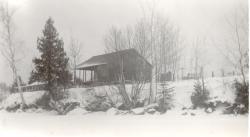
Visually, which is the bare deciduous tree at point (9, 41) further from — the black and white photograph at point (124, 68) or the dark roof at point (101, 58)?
the dark roof at point (101, 58)

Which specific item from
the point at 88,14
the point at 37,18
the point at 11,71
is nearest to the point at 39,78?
the point at 11,71

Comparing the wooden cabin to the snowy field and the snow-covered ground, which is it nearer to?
the snowy field

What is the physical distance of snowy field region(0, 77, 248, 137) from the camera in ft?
13.8

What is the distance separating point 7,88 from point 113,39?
105 inches

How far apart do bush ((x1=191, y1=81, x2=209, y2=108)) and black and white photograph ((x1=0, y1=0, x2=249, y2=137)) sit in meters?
0.02

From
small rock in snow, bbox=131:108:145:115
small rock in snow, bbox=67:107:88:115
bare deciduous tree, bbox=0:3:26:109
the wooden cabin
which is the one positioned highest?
bare deciduous tree, bbox=0:3:26:109

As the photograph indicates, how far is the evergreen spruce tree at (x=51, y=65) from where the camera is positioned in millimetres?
5785

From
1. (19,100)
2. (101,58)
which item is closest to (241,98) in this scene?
(101,58)

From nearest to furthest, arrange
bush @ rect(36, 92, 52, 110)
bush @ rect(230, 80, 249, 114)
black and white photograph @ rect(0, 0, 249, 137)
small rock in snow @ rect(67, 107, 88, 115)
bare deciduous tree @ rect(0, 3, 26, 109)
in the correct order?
bush @ rect(230, 80, 249, 114), black and white photograph @ rect(0, 0, 249, 137), small rock in snow @ rect(67, 107, 88, 115), bush @ rect(36, 92, 52, 110), bare deciduous tree @ rect(0, 3, 26, 109)

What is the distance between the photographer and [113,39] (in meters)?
5.38

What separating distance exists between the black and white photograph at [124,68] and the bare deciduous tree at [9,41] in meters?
0.02

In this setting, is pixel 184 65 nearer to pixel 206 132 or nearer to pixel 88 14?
pixel 206 132

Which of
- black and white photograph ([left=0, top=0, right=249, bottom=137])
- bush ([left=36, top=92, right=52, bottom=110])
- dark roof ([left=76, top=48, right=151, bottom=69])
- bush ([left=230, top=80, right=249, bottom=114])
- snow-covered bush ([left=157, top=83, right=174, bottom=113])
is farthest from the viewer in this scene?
bush ([left=36, top=92, right=52, bottom=110])

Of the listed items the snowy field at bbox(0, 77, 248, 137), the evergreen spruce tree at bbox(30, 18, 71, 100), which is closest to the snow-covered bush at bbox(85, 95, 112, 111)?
the snowy field at bbox(0, 77, 248, 137)
